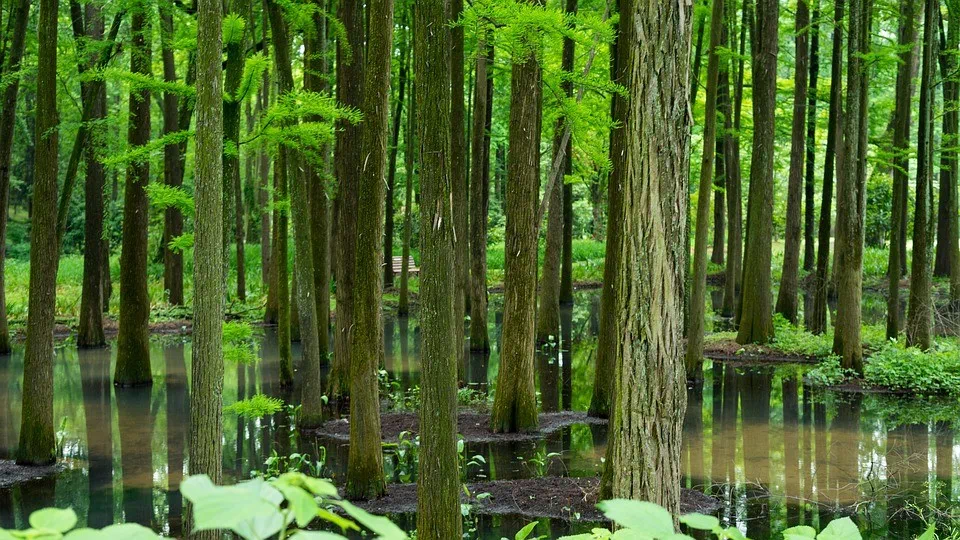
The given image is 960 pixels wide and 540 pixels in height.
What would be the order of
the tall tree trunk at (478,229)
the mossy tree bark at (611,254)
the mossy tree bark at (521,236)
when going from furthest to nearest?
the tall tree trunk at (478,229) → the mossy tree bark at (521,236) → the mossy tree bark at (611,254)

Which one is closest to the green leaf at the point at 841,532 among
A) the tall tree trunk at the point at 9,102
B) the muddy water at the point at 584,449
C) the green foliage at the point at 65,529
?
the green foliage at the point at 65,529

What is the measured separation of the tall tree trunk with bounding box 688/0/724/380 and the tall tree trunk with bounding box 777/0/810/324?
183 inches

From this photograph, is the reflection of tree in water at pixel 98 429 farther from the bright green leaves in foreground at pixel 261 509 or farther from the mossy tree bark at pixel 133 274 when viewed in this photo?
the bright green leaves in foreground at pixel 261 509

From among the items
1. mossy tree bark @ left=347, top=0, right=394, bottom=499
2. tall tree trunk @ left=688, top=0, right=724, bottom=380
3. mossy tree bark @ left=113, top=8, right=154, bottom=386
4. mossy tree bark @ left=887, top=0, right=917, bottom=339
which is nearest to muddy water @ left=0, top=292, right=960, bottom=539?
mossy tree bark @ left=113, top=8, right=154, bottom=386

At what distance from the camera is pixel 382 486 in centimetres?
944

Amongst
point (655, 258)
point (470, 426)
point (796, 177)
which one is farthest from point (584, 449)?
point (796, 177)

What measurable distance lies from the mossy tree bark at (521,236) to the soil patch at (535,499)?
234cm

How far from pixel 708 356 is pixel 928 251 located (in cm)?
498

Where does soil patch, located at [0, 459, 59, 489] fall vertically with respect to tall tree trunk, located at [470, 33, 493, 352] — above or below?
below

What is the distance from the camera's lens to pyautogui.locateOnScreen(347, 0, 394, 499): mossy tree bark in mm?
8117

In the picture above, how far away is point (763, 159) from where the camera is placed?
1838 centimetres

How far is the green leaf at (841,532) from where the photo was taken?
1766 mm

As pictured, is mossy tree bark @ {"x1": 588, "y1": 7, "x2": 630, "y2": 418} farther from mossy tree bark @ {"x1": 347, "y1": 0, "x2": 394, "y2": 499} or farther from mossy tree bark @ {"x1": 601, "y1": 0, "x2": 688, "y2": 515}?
mossy tree bark @ {"x1": 601, "y1": 0, "x2": 688, "y2": 515}

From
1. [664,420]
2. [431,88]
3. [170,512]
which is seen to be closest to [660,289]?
[664,420]
